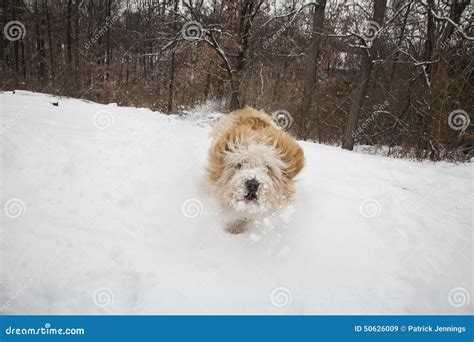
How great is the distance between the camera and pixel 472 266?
264 cm

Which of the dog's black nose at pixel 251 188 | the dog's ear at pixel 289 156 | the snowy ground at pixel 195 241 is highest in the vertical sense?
the dog's ear at pixel 289 156

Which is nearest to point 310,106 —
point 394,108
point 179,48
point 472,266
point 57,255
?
point 394,108

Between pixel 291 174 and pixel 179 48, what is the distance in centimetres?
820

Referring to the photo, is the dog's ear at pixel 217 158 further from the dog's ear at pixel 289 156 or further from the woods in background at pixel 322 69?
the woods in background at pixel 322 69

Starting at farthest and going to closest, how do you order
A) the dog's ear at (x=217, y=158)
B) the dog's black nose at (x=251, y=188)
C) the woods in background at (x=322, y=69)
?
the woods in background at (x=322, y=69) → the dog's ear at (x=217, y=158) → the dog's black nose at (x=251, y=188)

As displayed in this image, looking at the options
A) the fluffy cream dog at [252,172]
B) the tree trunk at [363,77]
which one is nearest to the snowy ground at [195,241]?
the fluffy cream dog at [252,172]

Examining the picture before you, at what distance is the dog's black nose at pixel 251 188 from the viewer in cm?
287

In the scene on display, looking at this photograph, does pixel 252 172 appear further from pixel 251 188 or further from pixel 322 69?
pixel 322 69

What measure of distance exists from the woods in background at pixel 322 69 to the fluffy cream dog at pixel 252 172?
15.2 feet

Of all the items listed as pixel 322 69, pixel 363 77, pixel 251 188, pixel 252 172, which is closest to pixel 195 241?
pixel 251 188

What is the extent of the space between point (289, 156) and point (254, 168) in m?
0.56

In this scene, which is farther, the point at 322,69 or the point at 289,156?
the point at 322,69

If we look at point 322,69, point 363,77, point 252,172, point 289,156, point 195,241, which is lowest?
point 195,241

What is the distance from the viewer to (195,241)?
2951 mm
